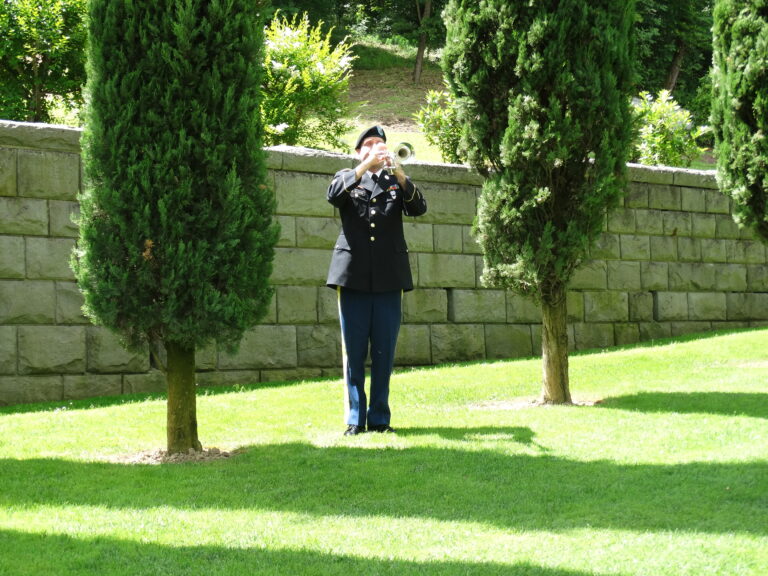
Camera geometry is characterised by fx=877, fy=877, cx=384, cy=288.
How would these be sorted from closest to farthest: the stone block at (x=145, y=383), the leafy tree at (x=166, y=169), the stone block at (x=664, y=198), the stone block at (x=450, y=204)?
1. the leafy tree at (x=166, y=169)
2. the stone block at (x=145, y=383)
3. the stone block at (x=450, y=204)
4. the stone block at (x=664, y=198)

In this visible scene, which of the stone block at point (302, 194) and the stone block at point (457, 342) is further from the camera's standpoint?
the stone block at point (457, 342)

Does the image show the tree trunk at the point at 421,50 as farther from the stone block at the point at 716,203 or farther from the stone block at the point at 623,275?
the stone block at the point at 623,275

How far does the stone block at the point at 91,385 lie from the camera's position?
830 centimetres

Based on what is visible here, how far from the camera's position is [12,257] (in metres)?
8.09

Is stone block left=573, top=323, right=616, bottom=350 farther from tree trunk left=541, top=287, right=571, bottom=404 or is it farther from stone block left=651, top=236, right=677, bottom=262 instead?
tree trunk left=541, top=287, right=571, bottom=404

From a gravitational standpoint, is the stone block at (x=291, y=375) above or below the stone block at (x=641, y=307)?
below

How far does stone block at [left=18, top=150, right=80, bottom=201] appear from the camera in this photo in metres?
8.15

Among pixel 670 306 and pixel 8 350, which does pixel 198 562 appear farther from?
pixel 670 306

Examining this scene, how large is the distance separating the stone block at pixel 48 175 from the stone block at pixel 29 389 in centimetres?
170

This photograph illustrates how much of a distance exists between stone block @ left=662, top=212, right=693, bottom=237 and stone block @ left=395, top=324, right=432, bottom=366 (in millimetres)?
4452

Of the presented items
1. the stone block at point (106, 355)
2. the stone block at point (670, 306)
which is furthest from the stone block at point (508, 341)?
the stone block at point (106, 355)

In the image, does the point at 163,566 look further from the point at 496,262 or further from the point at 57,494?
the point at 496,262

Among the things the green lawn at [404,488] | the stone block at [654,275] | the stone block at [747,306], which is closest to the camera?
the green lawn at [404,488]

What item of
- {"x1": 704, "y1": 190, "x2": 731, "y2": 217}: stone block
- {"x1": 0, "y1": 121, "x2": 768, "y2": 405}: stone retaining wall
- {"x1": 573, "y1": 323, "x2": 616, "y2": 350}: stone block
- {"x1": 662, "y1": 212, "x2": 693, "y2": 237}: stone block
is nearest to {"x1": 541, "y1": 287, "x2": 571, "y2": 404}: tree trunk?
{"x1": 0, "y1": 121, "x2": 768, "y2": 405}: stone retaining wall
